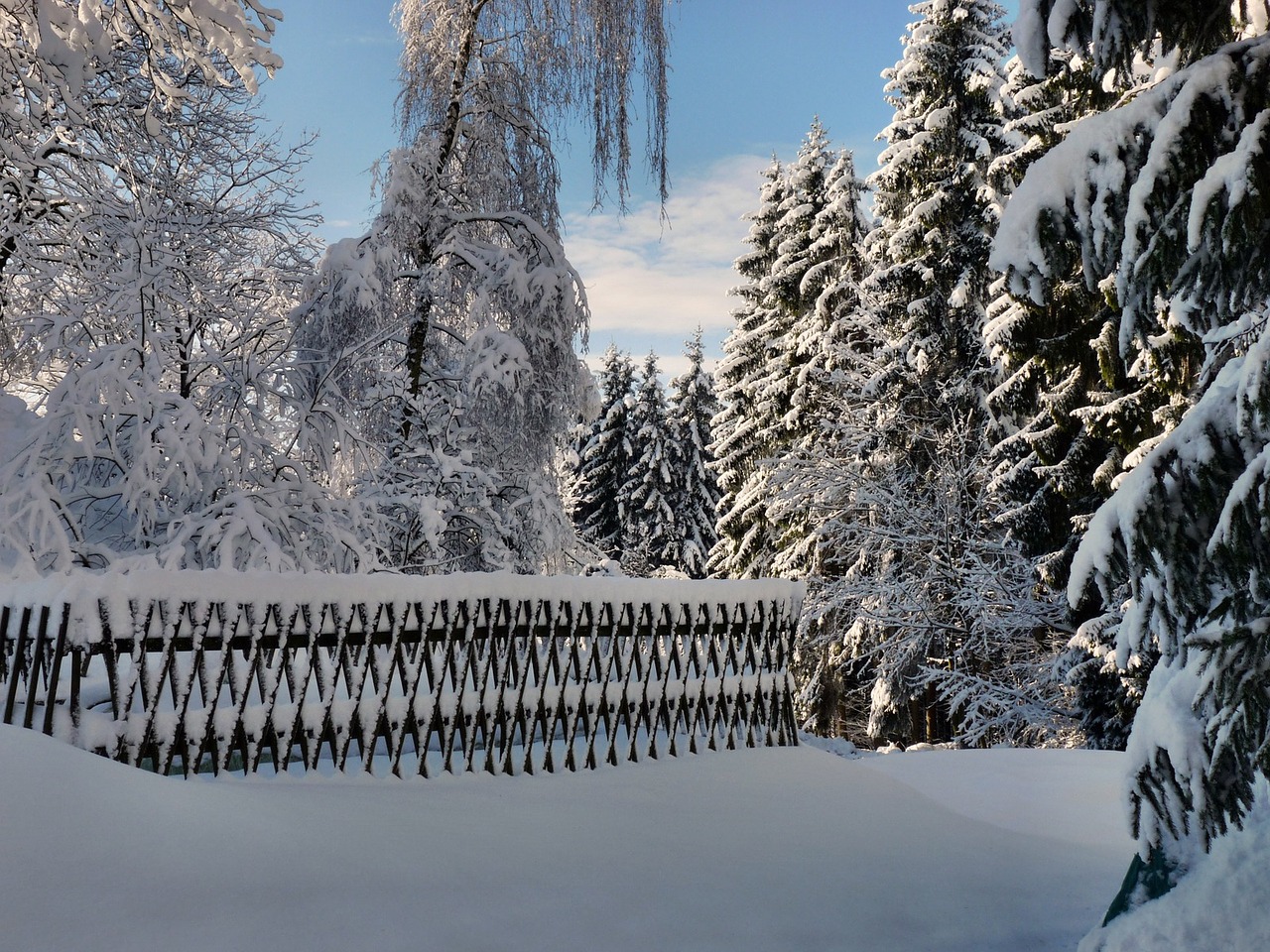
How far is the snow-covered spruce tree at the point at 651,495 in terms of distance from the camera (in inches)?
1398

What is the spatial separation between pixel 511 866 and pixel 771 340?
22.4 meters

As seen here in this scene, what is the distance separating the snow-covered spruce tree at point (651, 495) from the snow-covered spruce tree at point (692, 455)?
0.99 feet

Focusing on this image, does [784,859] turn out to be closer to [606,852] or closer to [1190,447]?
[606,852]

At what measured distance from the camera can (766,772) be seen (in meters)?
6.59

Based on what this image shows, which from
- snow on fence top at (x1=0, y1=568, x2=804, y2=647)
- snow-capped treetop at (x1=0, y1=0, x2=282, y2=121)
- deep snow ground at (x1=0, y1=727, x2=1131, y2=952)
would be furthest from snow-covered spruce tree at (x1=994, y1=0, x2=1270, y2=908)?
snow-capped treetop at (x1=0, y1=0, x2=282, y2=121)

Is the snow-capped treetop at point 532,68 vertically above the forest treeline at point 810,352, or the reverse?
the snow-capped treetop at point 532,68

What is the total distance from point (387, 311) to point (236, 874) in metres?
7.55

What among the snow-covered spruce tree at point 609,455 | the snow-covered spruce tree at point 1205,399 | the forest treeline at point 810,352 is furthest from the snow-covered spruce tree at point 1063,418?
the snow-covered spruce tree at point 609,455

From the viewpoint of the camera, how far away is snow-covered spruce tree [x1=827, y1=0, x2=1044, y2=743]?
55.0 feet

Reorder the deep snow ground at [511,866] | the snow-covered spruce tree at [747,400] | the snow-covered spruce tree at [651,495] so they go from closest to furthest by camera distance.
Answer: the deep snow ground at [511,866] < the snow-covered spruce tree at [747,400] < the snow-covered spruce tree at [651,495]

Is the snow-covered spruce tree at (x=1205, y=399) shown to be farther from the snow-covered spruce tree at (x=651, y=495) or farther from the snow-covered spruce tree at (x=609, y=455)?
the snow-covered spruce tree at (x=609, y=455)

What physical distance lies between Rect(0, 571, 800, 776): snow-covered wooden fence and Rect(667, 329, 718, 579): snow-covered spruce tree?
28.3m

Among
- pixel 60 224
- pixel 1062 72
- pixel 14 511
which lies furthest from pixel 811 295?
pixel 14 511

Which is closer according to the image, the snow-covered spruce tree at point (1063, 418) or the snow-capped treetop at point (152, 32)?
the snow-capped treetop at point (152, 32)
